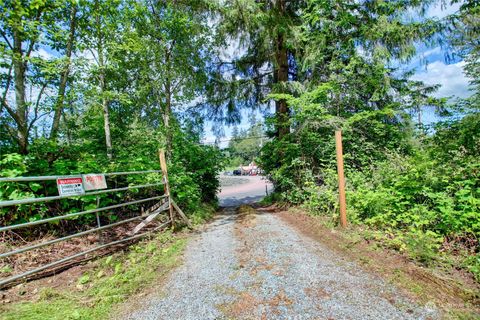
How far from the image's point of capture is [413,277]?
96.2 inches

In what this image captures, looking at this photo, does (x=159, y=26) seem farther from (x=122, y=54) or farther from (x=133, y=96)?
(x=133, y=96)

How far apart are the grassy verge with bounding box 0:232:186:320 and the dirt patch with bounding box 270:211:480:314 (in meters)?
2.53

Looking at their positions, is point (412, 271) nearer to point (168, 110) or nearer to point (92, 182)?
point (92, 182)

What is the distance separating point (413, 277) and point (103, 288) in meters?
3.34

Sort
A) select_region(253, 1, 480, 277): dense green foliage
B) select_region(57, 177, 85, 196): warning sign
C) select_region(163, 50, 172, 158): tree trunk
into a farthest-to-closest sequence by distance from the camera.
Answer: select_region(163, 50, 172, 158): tree trunk → select_region(253, 1, 480, 277): dense green foliage → select_region(57, 177, 85, 196): warning sign

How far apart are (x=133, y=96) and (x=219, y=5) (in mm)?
4102

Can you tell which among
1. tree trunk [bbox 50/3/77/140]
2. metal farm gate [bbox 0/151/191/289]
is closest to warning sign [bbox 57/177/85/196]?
metal farm gate [bbox 0/151/191/289]

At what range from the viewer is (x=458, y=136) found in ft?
14.9

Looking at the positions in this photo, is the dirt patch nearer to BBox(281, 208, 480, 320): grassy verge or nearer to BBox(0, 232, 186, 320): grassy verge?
BBox(281, 208, 480, 320): grassy verge

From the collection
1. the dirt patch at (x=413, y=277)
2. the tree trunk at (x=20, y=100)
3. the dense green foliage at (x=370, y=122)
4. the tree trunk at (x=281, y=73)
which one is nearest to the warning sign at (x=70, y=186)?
the tree trunk at (x=20, y=100)

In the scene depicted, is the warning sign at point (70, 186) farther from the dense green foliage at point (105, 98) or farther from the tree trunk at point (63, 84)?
the tree trunk at point (63, 84)

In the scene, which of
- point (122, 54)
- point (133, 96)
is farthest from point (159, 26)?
point (133, 96)

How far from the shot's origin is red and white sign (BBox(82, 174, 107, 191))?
10.6 ft

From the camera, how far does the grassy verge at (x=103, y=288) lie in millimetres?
2107
